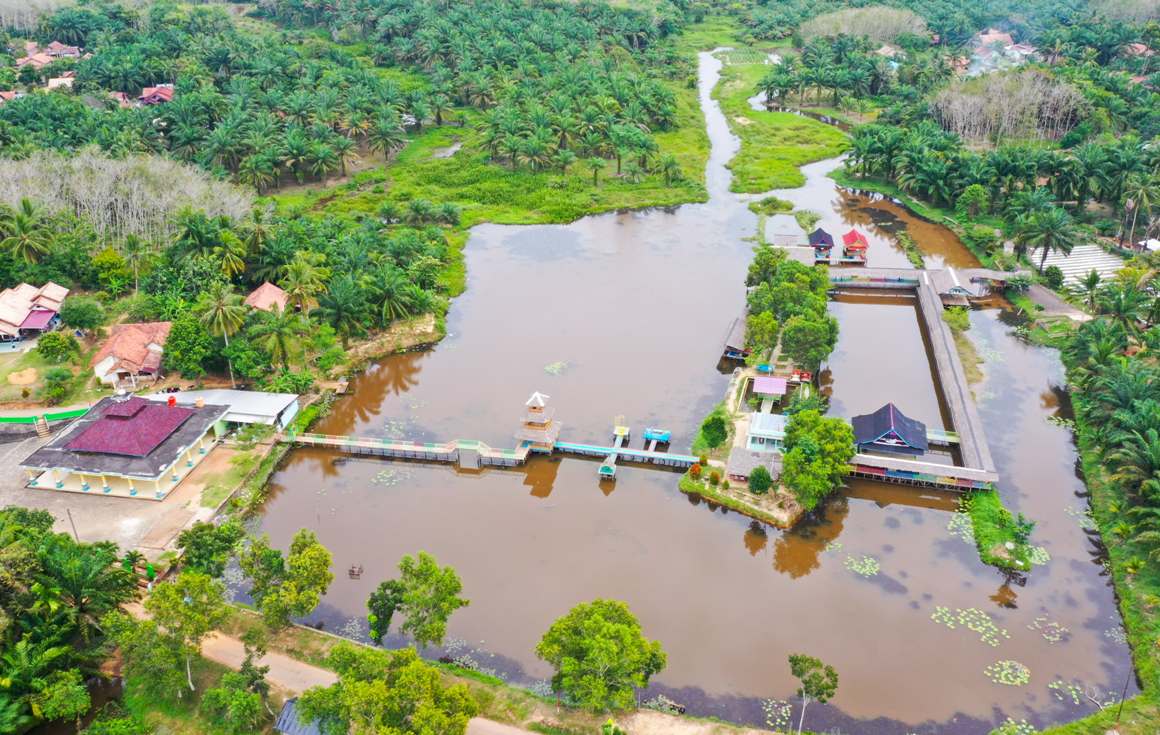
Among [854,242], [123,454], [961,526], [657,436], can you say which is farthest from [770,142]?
[123,454]

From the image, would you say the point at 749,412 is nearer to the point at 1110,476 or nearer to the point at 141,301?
the point at 1110,476

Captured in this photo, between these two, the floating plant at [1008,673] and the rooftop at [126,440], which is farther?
the rooftop at [126,440]

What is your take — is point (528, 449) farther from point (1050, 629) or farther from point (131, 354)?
point (1050, 629)

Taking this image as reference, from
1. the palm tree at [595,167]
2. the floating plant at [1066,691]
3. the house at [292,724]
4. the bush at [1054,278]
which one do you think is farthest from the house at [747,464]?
the palm tree at [595,167]

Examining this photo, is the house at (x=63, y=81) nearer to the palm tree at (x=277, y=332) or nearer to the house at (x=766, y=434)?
the palm tree at (x=277, y=332)

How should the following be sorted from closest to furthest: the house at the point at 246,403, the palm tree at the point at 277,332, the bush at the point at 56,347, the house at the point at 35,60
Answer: the house at the point at 246,403
the palm tree at the point at 277,332
the bush at the point at 56,347
the house at the point at 35,60

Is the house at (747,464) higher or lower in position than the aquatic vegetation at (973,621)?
higher
